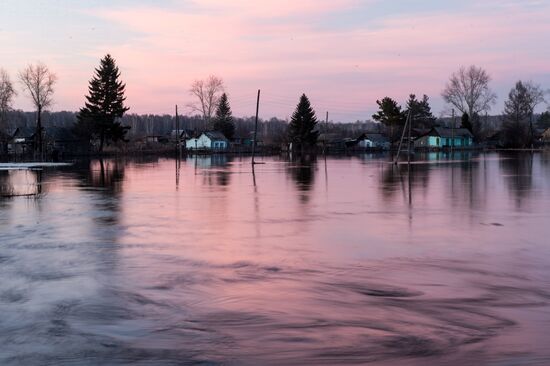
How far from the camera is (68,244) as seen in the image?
10.6m

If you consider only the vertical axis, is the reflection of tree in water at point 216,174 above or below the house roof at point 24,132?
below

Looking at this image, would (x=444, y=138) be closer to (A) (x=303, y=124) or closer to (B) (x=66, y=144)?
(A) (x=303, y=124)

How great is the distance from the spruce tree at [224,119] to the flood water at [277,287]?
323 feet

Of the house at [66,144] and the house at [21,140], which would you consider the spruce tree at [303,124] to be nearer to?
the house at [66,144]

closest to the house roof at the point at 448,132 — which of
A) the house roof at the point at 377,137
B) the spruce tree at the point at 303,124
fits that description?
the house roof at the point at 377,137

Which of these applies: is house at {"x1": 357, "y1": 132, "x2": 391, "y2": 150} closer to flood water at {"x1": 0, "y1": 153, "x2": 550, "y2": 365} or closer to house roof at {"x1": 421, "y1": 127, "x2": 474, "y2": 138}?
house roof at {"x1": 421, "y1": 127, "x2": 474, "y2": 138}

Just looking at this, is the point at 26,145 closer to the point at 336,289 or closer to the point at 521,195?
the point at 521,195

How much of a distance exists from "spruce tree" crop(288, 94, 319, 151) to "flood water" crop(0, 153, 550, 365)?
75.2m

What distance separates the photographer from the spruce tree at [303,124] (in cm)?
8981

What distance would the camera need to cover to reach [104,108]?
251 ft

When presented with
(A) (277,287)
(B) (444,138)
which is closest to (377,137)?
(B) (444,138)

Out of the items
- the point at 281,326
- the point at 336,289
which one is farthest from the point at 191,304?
the point at 336,289

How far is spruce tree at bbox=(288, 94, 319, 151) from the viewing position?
8981cm

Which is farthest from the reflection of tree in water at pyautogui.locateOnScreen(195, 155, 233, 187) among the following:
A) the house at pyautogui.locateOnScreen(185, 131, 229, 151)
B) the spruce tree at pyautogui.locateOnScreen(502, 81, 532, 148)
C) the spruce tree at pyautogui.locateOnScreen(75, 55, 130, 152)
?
the spruce tree at pyautogui.locateOnScreen(502, 81, 532, 148)
